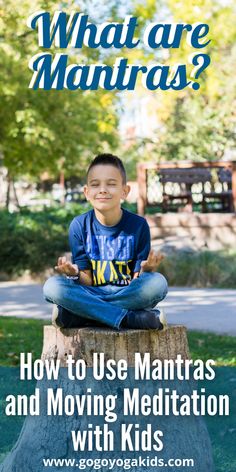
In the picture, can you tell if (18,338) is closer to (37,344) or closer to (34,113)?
(37,344)

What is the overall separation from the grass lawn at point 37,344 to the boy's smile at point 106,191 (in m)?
3.31

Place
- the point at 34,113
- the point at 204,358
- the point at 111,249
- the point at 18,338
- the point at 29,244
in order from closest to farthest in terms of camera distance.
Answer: the point at 111,249, the point at 204,358, the point at 18,338, the point at 29,244, the point at 34,113

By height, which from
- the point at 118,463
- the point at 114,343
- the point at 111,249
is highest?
the point at 111,249

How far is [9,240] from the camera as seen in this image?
15844 millimetres

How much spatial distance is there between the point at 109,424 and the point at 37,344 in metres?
4.13

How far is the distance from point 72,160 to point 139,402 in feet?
60.1

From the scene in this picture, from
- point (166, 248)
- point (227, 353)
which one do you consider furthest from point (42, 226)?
point (227, 353)

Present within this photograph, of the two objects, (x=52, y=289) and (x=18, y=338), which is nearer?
(x=52, y=289)

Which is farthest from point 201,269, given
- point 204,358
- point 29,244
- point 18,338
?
point 204,358

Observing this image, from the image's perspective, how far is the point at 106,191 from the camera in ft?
13.0

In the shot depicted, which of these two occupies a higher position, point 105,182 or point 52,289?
point 105,182

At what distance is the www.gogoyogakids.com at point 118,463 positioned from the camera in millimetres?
3809

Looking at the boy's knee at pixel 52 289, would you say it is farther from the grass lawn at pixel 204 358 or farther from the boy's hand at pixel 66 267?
the grass lawn at pixel 204 358

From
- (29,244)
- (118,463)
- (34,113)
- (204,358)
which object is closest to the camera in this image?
(118,463)
